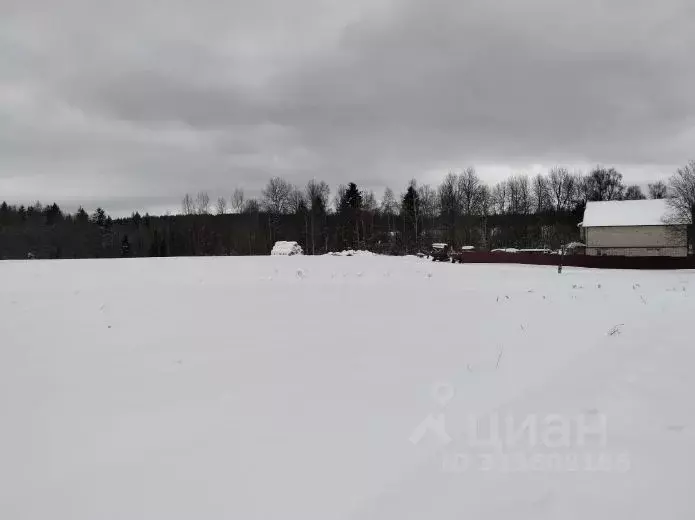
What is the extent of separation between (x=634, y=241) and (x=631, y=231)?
1.29 m

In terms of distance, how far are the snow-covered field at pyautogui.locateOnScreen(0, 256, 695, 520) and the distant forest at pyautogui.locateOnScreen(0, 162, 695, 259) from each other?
5280 cm

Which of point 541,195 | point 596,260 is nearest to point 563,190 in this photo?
point 541,195

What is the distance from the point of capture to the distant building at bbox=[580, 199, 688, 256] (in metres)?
55.2

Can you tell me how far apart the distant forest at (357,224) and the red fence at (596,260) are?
18.9 metres

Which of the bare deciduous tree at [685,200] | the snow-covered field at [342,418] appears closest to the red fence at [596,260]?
the bare deciduous tree at [685,200]

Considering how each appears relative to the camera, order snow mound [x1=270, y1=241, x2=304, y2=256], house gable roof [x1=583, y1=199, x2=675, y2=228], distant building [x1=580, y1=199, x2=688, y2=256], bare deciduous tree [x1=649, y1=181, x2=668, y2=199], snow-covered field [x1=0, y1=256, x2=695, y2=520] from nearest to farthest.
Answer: snow-covered field [x1=0, y1=256, x2=695, y2=520] < snow mound [x1=270, y1=241, x2=304, y2=256] < distant building [x1=580, y1=199, x2=688, y2=256] < house gable roof [x1=583, y1=199, x2=675, y2=228] < bare deciduous tree [x1=649, y1=181, x2=668, y2=199]

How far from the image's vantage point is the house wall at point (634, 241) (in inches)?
2167

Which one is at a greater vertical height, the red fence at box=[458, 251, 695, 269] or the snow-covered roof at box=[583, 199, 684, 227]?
the snow-covered roof at box=[583, 199, 684, 227]

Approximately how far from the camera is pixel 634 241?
56.3m

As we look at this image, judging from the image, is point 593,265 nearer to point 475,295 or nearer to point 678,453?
point 475,295

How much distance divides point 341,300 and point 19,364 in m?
6.39

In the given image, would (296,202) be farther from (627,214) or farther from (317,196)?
Result: (627,214)

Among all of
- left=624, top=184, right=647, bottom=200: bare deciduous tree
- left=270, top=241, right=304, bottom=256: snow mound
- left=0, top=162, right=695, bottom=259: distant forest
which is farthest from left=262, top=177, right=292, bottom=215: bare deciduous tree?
left=624, top=184, right=647, bottom=200: bare deciduous tree

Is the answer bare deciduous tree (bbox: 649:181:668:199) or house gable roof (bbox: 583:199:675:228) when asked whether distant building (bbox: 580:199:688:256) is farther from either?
bare deciduous tree (bbox: 649:181:668:199)
